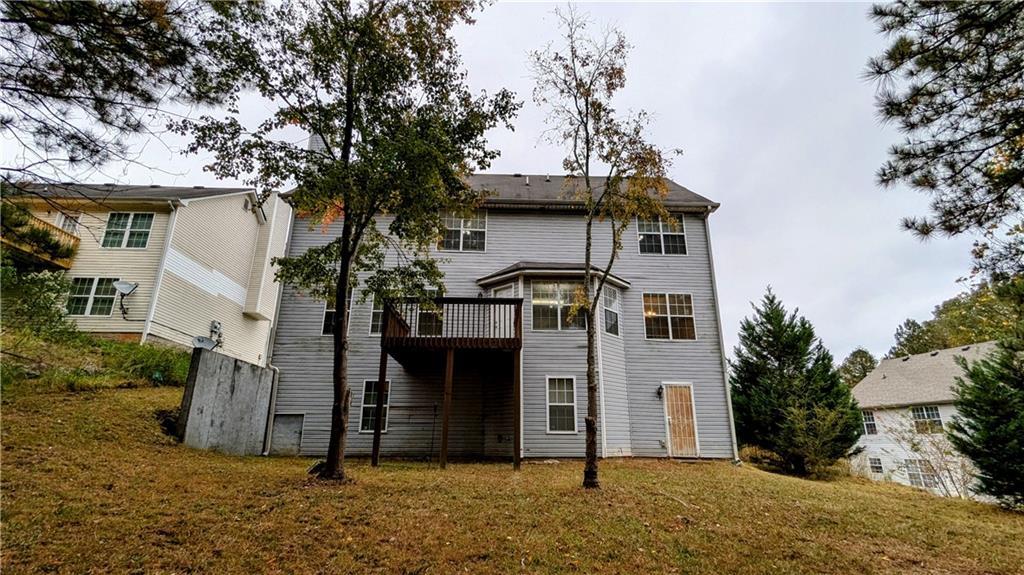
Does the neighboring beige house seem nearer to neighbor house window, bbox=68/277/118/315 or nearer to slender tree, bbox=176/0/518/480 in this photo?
neighbor house window, bbox=68/277/118/315

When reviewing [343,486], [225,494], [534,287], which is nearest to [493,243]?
[534,287]

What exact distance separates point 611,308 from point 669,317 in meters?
2.04

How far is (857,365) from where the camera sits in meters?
45.6

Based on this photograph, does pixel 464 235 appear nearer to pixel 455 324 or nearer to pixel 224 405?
pixel 455 324

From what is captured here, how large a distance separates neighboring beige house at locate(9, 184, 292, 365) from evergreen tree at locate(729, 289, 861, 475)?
Answer: 17006 millimetres

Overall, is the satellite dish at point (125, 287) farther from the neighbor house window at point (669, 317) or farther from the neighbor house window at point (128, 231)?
the neighbor house window at point (669, 317)

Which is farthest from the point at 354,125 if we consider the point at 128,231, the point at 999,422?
the point at 999,422

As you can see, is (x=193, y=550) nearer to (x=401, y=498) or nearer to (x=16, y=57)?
(x=401, y=498)

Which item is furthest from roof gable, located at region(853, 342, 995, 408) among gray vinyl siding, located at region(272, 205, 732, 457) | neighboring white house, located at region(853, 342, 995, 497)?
gray vinyl siding, located at region(272, 205, 732, 457)

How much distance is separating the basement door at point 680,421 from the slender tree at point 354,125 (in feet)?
28.2

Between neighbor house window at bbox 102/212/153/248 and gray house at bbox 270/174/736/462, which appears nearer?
gray house at bbox 270/174/736/462

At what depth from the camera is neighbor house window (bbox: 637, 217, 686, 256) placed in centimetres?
1446

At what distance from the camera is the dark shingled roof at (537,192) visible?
14367mm

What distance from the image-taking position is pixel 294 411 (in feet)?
40.6
